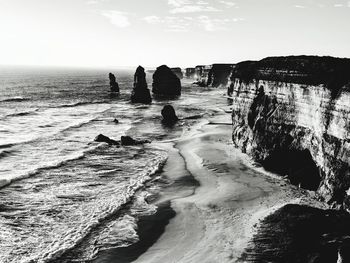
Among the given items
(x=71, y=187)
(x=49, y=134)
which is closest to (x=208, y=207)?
(x=71, y=187)

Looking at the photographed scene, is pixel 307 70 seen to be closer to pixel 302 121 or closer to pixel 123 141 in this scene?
pixel 302 121

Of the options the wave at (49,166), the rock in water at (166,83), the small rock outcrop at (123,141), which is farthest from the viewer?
the rock in water at (166,83)

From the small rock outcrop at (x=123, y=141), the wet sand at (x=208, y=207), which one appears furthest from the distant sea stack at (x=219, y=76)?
the wet sand at (x=208, y=207)

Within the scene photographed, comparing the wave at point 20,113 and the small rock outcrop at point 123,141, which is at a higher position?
the wave at point 20,113

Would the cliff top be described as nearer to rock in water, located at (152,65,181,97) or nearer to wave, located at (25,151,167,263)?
wave, located at (25,151,167,263)

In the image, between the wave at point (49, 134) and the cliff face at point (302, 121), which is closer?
the cliff face at point (302, 121)

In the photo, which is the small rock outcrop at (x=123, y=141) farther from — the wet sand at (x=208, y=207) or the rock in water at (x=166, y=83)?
the rock in water at (x=166, y=83)

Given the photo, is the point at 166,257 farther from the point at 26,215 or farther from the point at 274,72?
the point at 274,72
